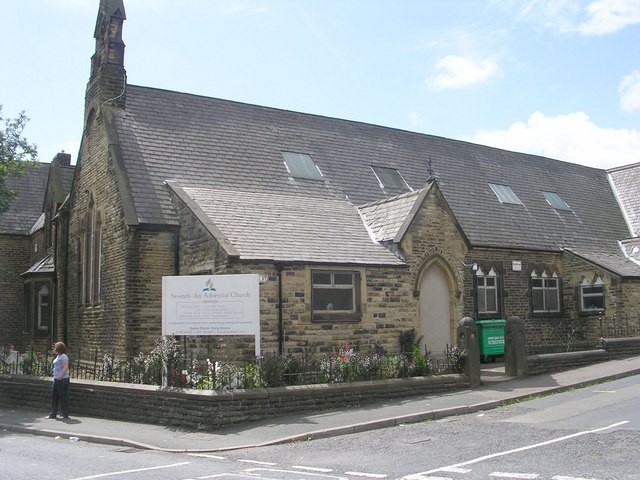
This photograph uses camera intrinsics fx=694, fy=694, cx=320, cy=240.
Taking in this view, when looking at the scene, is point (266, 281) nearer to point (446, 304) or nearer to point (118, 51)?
point (446, 304)

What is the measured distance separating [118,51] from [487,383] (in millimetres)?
14776

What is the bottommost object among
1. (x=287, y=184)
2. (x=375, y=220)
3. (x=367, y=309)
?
(x=367, y=309)

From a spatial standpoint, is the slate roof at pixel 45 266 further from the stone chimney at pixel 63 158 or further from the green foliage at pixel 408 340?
the green foliage at pixel 408 340

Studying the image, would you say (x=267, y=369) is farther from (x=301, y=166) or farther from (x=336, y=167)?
(x=336, y=167)

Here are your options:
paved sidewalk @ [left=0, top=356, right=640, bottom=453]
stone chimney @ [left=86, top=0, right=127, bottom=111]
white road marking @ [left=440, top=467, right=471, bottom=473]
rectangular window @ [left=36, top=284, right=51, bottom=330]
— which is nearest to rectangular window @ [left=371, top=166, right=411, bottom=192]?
stone chimney @ [left=86, top=0, right=127, bottom=111]

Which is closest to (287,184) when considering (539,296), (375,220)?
(375,220)

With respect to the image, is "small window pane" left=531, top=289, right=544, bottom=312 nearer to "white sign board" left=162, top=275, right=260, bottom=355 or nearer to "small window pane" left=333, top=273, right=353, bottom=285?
"small window pane" left=333, top=273, right=353, bottom=285

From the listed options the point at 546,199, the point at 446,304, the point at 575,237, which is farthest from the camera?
the point at 546,199

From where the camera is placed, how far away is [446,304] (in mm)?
19766

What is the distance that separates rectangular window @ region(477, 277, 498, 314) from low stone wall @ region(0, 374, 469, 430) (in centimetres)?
753

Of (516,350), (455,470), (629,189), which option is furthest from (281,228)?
(629,189)

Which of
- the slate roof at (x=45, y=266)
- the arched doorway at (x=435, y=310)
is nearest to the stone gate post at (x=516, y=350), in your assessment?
the arched doorway at (x=435, y=310)

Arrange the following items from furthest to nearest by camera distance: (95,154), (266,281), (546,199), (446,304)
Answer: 1. (546,199)
2. (95,154)
3. (446,304)
4. (266,281)

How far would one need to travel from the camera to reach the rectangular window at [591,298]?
25.2 m
